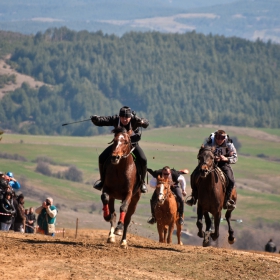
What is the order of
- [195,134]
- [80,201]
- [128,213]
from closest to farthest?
[128,213]
[80,201]
[195,134]

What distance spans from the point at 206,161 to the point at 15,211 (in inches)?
285

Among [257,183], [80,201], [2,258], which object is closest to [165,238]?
[2,258]

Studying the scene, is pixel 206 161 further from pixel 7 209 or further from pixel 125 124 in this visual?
pixel 7 209

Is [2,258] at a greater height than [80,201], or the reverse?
[2,258]

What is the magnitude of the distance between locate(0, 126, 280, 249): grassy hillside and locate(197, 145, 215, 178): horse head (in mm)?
57569

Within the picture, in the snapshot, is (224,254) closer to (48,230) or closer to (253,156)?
(48,230)

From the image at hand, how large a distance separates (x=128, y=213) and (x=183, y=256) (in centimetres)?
154

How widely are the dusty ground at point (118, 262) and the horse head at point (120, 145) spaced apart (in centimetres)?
157

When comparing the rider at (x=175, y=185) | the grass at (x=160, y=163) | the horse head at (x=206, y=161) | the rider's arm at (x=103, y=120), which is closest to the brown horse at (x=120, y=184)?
the rider's arm at (x=103, y=120)

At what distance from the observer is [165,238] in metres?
22.1

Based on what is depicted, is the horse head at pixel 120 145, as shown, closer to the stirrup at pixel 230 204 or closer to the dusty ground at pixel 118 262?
the dusty ground at pixel 118 262

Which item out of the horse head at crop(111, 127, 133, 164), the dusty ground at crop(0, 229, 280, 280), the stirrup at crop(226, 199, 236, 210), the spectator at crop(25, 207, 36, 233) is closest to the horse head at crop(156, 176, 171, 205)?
the stirrup at crop(226, 199, 236, 210)

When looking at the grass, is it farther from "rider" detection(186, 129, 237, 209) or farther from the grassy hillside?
"rider" detection(186, 129, 237, 209)

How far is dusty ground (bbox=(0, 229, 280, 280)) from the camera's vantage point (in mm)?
13219
